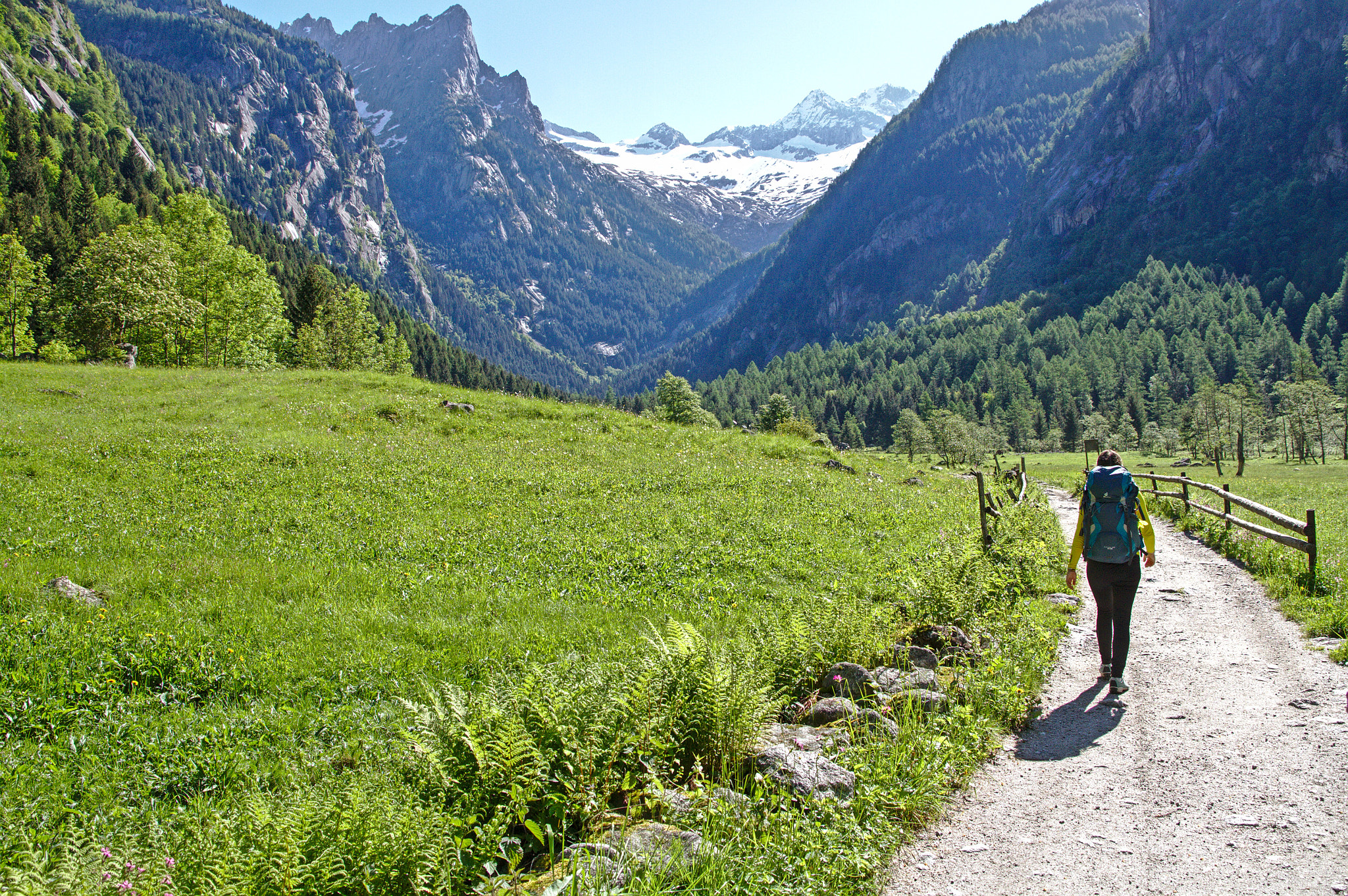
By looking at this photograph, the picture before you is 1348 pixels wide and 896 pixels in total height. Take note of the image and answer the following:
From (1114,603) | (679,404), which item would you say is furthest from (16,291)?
(1114,603)

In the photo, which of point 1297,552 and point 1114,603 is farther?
point 1297,552

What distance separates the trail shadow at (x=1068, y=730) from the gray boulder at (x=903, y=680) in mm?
1180

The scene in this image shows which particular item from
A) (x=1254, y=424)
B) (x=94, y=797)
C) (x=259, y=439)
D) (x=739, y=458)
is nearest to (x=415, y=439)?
(x=259, y=439)

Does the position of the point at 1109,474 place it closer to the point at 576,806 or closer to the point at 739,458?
the point at 576,806

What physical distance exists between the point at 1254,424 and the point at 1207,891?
12776cm

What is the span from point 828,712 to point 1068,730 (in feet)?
10.3

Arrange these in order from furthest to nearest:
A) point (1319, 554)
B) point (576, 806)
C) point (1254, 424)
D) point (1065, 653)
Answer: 1. point (1254, 424)
2. point (1319, 554)
3. point (1065, 653)
4. point (576, 806)

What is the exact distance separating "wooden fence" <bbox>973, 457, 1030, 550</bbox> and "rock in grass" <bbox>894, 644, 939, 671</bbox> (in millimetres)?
6156

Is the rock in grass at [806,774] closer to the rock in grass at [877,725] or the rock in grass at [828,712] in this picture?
the rock in grass at [877,725]

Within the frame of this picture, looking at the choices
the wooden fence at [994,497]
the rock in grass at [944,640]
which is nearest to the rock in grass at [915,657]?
the rock in grass at [944,640]

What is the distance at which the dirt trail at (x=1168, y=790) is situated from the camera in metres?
5.33

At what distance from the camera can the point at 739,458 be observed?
2688 centimetres

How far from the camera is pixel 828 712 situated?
7.96 meters

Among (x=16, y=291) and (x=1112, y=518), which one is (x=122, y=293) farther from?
(x=1112, y=518)
